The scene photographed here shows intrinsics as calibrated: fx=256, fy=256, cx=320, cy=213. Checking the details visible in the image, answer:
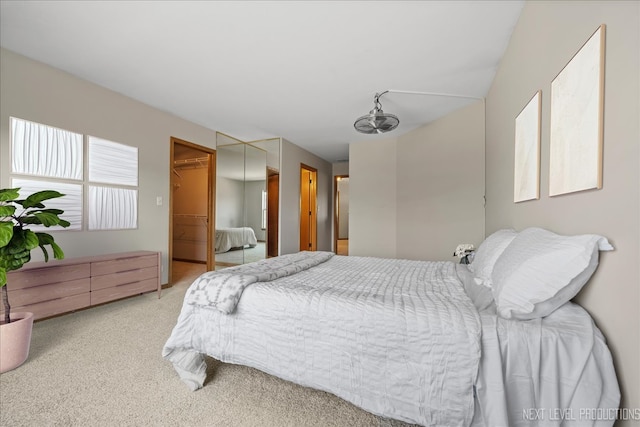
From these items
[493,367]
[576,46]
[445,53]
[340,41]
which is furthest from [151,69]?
[493,367]

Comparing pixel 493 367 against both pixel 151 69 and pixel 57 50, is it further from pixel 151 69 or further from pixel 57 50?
pixel 57 50

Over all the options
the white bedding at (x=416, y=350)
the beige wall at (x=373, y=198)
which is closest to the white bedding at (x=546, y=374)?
the white bedding at (x=416, y=350)

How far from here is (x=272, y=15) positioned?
1909 millimetres

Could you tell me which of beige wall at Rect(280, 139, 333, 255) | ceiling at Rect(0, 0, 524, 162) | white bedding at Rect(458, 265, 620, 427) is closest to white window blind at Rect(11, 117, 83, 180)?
ceiling at Rect(0, 0, 524, 162)

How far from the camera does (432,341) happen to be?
1072 mm

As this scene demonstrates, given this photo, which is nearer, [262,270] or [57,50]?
[262,270]

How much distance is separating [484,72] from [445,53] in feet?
2.04

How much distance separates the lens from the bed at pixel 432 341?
934 millimetres

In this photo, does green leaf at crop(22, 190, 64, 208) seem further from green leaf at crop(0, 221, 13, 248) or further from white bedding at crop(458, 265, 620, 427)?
white bedding at crop(458, 265, 620, 427)

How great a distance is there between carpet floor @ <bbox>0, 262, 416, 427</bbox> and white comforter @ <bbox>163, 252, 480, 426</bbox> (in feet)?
0.62

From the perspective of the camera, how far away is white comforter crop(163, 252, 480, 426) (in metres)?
1.05

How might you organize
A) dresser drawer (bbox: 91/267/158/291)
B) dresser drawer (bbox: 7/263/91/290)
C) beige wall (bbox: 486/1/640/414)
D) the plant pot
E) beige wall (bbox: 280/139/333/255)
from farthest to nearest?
beige wall (bbox: 280/139/333/255)
dresser drawer (bbox: 91/267/158/291)
dresser drawer (bbox: 7/263/91/290)
the plant pot
beige wall (bbox: 486/1/640/414)

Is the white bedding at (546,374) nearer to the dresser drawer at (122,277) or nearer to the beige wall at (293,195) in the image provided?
the dresser drawer at (122,277)

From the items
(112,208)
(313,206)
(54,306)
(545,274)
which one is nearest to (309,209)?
(313,206)
